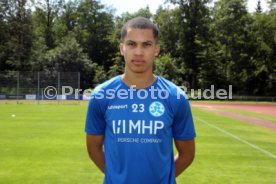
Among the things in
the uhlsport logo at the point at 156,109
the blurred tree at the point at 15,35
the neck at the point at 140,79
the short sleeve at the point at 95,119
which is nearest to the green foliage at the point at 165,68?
the blurred tree at the point at 15,35

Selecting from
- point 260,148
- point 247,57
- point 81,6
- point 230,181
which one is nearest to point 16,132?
point 260,148

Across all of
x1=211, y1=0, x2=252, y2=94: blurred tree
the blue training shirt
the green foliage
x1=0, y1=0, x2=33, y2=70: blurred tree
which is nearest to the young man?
the blue training shirt

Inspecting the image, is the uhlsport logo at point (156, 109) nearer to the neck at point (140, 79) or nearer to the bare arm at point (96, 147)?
the neck at point (140, 79)

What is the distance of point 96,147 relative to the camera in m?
3.37

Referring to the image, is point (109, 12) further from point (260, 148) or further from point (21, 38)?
point (260, 148)

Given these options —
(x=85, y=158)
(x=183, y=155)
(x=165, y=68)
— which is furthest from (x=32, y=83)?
(x=183, y=155)

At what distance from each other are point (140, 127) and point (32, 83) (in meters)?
43.3

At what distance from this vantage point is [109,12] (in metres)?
90.4

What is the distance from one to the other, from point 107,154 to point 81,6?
3455 inches

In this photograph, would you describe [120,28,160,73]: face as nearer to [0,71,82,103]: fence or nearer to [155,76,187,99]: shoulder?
[155,76,187,99]: shoulder

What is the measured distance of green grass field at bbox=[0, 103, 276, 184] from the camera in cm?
881

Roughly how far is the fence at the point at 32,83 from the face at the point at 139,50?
137 ft

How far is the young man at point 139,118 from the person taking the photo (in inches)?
115

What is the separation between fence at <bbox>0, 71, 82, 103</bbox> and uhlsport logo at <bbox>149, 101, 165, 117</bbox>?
137 feet
